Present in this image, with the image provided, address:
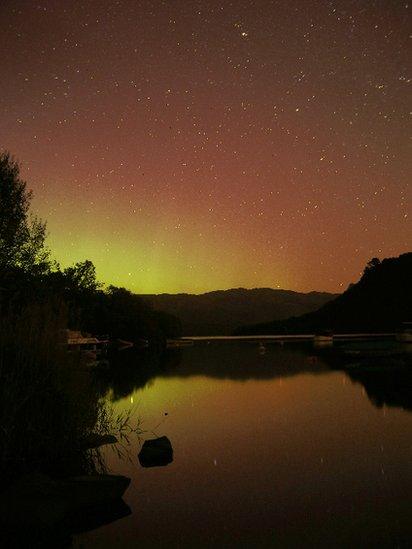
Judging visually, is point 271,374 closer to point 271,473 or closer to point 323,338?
point 271,473

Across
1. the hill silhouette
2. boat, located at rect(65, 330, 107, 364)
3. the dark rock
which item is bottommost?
the dark rock

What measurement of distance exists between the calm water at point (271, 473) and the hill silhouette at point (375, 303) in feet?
315

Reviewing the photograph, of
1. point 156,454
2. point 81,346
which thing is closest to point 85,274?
point 81,346

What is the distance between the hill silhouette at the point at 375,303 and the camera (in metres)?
123

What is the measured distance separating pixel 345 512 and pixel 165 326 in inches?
Result: 4491

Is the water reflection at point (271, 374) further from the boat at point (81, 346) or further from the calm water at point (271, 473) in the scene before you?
the boat at point (81, 346)

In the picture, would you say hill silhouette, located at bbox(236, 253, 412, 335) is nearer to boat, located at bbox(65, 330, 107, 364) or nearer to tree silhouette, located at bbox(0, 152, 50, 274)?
boat, located at bbox(65, 330, 107, 364)

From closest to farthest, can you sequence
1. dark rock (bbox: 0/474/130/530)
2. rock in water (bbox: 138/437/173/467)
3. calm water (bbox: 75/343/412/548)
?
dark rock (bbox: 0/474/130/530), calm water (bbox: 75/343/412/548), rock in water (bbox: 138/437/173/467)

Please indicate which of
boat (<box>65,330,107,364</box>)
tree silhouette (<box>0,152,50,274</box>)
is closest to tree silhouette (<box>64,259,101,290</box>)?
boat (<box>65,330,107,364</box>)

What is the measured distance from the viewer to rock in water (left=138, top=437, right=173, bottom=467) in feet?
47.1

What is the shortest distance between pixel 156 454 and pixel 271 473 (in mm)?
2885

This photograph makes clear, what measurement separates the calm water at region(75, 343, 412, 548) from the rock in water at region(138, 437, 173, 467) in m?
0.28

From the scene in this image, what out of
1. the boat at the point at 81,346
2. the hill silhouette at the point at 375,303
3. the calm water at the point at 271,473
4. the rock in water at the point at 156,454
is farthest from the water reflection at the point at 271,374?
the hill silhouette at the point at 375,303

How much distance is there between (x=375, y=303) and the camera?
129 m
